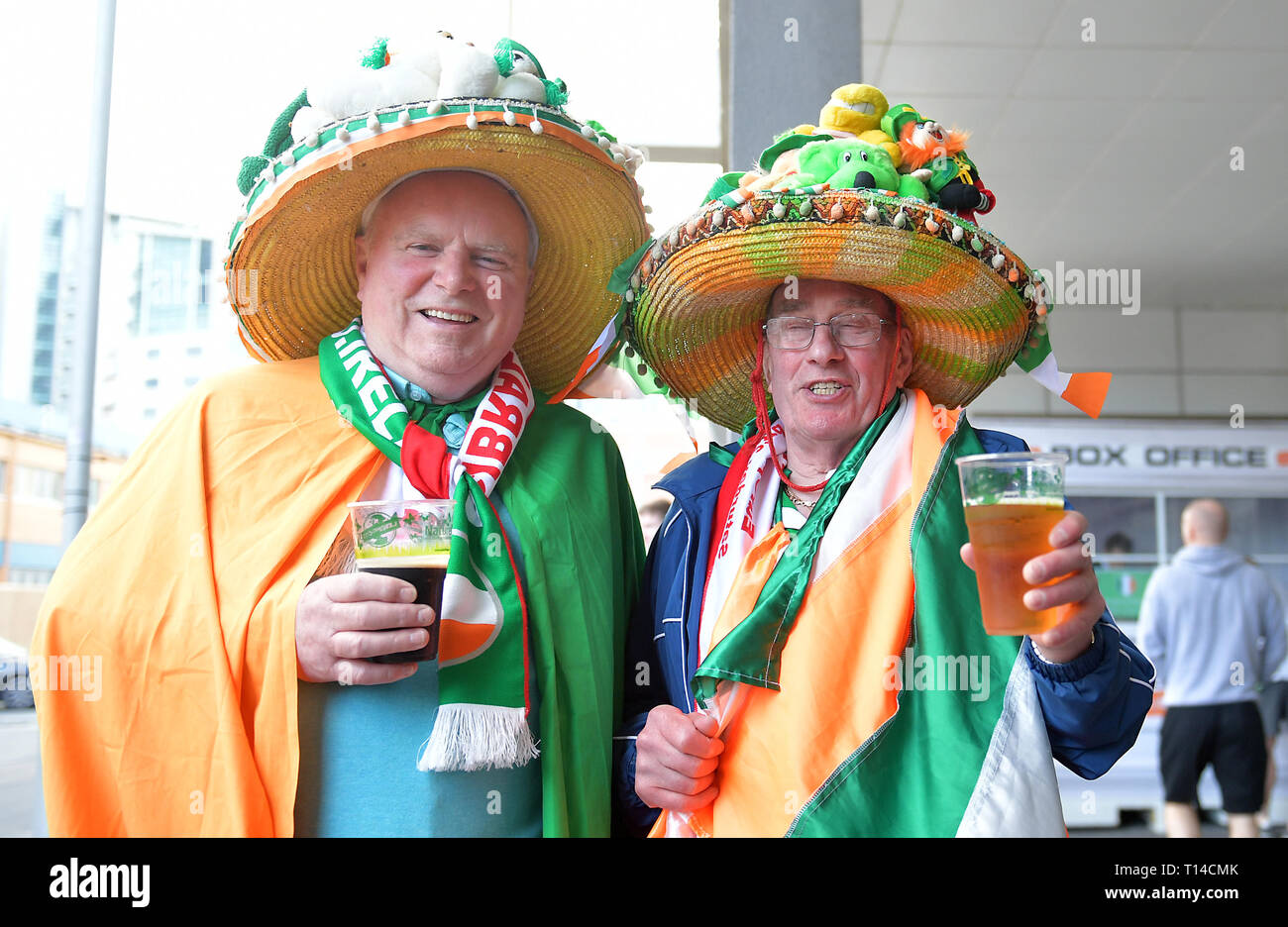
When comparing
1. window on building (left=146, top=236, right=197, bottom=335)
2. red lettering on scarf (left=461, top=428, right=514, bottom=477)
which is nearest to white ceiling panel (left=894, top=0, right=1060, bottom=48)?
red lettering on scarf (left=461, top=428, right=514, bottom=477)

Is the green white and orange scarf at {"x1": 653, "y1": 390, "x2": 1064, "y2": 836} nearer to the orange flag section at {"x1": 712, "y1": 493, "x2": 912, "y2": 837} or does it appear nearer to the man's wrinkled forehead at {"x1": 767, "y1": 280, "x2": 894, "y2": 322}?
the orange flag section at {"x1": 712, "y1": 493, "x2": 912, "y2": 837}

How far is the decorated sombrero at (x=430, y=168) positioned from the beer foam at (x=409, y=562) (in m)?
0.70

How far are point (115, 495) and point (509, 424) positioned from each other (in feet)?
2.40

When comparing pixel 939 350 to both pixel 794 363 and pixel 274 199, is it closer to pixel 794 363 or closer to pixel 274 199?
pixel 794 363

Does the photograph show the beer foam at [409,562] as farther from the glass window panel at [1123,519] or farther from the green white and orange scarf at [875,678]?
the glass window panel at [1123,519]

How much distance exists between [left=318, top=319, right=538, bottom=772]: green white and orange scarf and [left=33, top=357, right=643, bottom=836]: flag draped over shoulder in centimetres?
6

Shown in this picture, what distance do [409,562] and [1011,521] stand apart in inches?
36.1

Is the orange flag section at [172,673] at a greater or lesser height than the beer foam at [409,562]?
lesser

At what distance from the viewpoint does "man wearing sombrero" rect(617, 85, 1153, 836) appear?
5.54 ft

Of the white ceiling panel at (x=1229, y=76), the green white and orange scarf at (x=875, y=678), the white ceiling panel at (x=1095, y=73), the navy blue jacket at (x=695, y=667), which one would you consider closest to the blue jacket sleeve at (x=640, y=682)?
the navy blue jacket at (x=695, y=667)

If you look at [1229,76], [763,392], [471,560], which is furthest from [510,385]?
[1229,76]

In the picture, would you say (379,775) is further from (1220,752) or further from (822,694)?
(1220,752)

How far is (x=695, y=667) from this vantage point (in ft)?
6.44

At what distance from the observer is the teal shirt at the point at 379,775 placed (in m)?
1.81
